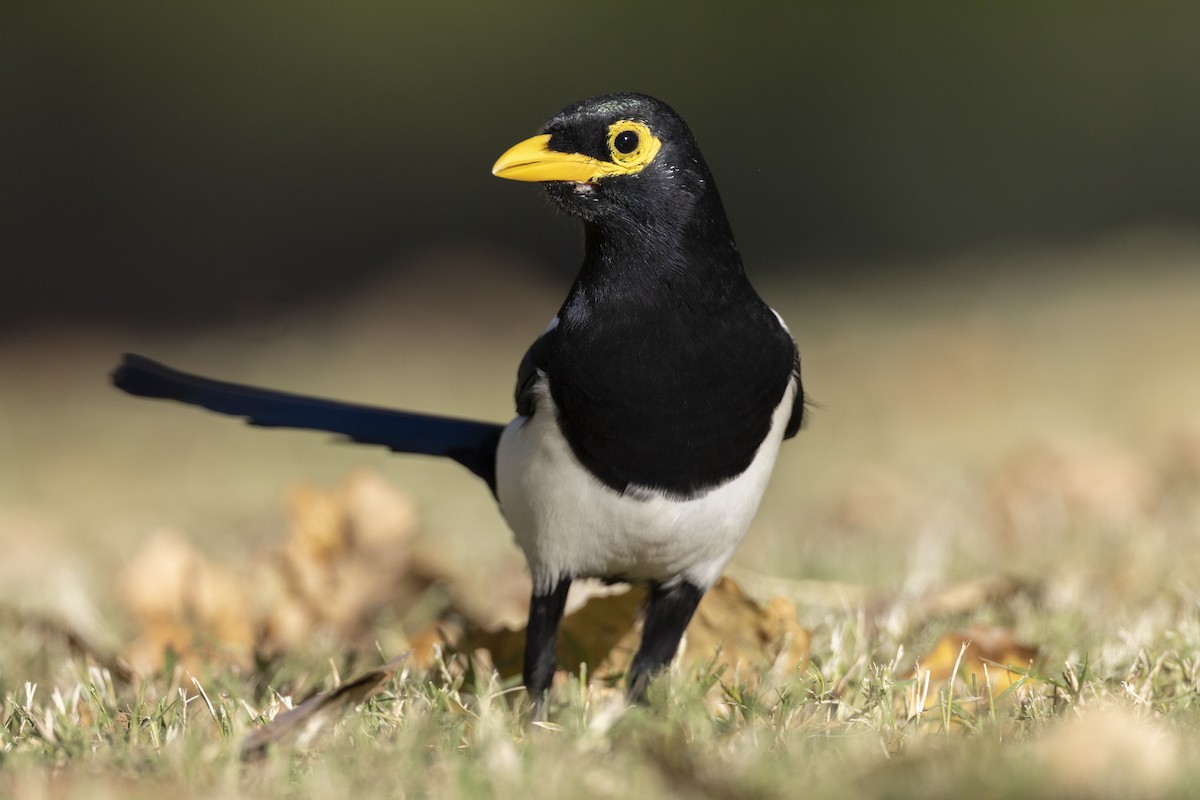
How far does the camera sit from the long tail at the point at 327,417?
2.80 metres

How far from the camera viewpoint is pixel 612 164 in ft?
7.89

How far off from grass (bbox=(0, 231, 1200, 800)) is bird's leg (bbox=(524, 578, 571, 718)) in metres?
0.09

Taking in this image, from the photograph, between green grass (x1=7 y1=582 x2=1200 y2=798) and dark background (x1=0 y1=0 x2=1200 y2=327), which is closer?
green grass (x1=7 y1=582 x2=1200 y2=798)

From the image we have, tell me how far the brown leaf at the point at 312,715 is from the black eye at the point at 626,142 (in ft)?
2.92

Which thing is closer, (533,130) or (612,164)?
(612,164)

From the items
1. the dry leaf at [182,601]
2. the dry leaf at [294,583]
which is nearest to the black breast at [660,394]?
the dry leaf at [294,583]

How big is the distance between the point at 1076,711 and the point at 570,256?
7096mm

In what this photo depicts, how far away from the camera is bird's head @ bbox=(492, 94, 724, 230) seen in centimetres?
239

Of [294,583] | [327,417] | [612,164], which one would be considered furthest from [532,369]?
[294,583]

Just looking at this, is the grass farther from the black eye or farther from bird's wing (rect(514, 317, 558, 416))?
the black eye

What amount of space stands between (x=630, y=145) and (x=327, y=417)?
36.4 inches

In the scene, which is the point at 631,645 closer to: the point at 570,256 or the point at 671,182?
the point at 671,182

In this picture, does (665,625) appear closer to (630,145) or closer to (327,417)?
(630,145)

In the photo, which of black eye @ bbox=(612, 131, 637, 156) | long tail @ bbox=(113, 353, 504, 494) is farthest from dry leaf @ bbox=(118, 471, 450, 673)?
black eye @ bbox=(612, 131, 637, 156)
